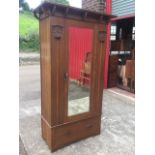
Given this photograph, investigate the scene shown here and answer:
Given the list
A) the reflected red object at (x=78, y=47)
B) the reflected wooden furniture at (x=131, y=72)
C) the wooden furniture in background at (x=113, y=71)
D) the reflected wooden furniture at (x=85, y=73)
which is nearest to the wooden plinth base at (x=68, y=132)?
the reflected wooden furniture at (x=85, y=73)

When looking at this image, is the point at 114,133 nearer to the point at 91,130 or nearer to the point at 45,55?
the point at 91,130

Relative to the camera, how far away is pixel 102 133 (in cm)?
279

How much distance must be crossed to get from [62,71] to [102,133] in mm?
1282

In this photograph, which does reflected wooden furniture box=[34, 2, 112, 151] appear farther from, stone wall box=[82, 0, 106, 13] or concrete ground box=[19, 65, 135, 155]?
stone wall box=[82, 0, 106, 13]

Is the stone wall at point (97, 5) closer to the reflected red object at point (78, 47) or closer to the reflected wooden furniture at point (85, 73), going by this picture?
the reflected red object at point (78, 47)

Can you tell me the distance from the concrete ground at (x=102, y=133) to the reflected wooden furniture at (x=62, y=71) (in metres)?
0.14

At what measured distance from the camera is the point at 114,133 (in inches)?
110

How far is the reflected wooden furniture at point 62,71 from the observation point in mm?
1985

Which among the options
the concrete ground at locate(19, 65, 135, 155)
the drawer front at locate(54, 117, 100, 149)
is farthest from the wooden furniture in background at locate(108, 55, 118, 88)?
the drawer front at locate(54, 117, 100, 149)

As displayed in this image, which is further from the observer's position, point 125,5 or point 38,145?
point 125,5
